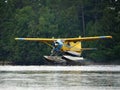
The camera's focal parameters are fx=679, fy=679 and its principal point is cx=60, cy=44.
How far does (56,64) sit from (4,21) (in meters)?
27.3

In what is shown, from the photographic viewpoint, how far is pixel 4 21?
90000mm

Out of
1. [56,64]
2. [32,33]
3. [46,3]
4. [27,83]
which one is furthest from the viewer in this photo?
[46,3]

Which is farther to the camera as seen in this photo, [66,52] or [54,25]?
[54,25]

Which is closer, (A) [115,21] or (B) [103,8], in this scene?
(A) [115,21]

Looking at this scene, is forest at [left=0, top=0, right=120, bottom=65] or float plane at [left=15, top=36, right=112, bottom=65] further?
forest at [left=0, top=0, right=120, bottom=65]

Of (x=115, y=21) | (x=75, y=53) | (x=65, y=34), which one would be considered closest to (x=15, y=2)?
(x=65, y=34)

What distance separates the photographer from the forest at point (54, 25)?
80.6 meters

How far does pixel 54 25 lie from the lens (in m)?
85.6

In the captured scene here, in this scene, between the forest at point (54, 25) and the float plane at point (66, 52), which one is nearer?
the float plane at point (66, 52)

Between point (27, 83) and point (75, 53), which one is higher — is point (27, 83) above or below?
above

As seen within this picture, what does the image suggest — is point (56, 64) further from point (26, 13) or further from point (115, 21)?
point (26, 13)

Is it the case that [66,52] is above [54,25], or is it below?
below

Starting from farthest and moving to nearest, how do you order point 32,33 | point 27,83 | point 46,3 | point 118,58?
point 46,3 → point 32,33 → point 118,58 → point 27,83

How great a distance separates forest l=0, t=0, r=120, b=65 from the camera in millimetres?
80562
